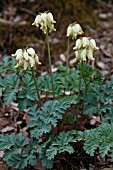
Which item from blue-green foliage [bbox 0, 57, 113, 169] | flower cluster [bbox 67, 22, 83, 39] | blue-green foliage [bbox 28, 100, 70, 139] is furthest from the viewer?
flower cluster [bbox 67, 22, 83, 39]

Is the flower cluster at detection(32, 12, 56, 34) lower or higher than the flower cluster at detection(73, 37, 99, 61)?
higher

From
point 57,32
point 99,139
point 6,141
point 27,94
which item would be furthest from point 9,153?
point 57,32

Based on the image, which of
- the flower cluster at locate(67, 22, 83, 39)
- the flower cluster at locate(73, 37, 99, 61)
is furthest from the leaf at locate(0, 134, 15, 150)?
the flower cluster at locate(67, 22, 83, 39)

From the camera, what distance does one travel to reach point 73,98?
3219 millimetres

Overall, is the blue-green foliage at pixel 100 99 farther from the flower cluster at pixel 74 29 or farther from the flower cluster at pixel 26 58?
the flower cluster at pixel 26 58

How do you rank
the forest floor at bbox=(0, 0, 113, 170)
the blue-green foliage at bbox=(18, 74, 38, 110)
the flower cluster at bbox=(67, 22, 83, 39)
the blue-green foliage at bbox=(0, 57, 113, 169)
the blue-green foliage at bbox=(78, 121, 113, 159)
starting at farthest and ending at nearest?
1. the forest floor at bbox=(0, 0, 113, 170)
2. the blue-green foliage at bbox=(18, 74, 38, 110)
3. the flower cluster at bbox=(67, 22, 83, 39)
4. the blue-green foliage at bbox=(0, 57, 113, 169)
5. the blue-green foliage at bbox=(78, 121, 113, 159)

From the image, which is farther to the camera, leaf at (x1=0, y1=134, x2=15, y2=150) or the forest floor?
the forest floor

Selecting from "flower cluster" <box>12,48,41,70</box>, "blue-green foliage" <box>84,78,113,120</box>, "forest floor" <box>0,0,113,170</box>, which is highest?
"forest floor" <box>0,0,113,170</box>

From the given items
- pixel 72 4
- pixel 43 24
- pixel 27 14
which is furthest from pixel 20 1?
pixel 43 24

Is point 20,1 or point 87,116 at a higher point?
point 20,1

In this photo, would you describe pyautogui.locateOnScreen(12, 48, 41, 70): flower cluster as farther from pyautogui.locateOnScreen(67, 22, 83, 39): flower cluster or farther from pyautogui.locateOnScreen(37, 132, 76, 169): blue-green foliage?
pyautogui.locateOnScreen(37, 132, 76, 169): blue-green foliage

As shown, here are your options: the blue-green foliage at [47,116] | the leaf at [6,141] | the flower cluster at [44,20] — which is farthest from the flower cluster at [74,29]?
the leaf at [6,141]

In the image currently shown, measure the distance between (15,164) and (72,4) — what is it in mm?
2928

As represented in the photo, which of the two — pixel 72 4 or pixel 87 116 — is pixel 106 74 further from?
pixel 72 4
